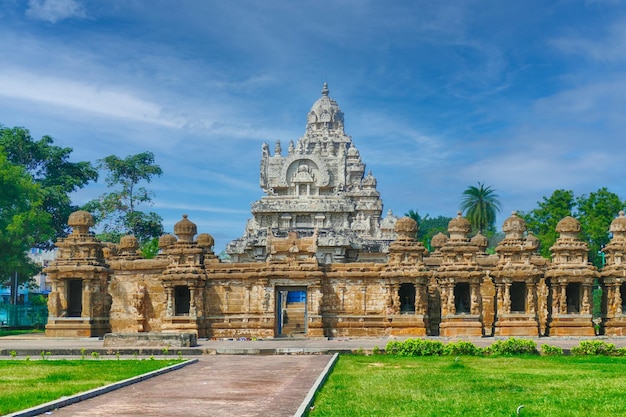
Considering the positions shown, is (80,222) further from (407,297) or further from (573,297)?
(573,297)

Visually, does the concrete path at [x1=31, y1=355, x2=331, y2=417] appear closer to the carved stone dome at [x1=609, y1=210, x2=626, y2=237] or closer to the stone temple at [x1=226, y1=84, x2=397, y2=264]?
the carved stone dome at [x1=609, y1=210, x2=626, y2=237]

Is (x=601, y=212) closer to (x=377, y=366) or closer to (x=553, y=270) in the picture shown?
(x=553, y=270)

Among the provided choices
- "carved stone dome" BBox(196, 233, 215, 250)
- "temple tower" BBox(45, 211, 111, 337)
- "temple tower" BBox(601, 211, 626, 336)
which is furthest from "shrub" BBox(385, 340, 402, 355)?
"carved stone dome" BBox(196, 233, 215, 250)

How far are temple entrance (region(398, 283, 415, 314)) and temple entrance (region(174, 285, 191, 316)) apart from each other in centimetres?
944

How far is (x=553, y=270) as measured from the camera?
34906 mm

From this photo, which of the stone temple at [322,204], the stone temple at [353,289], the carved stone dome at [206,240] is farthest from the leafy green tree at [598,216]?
the carved stone dome at [206,240]

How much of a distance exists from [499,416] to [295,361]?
11077 millimetres

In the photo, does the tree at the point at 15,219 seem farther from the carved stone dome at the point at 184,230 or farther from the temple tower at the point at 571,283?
the temple tower at the point at 571,283

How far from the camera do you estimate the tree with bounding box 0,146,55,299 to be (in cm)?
4784

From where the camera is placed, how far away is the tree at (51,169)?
6812 centimetres

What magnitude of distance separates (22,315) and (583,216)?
4002cm

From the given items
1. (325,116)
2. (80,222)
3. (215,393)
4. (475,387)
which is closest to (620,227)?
(475,387)

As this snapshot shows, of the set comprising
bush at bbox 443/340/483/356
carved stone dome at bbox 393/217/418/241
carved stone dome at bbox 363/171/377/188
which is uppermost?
carved stone dome at bbox 363/171/377/188

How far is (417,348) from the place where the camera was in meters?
25.1
